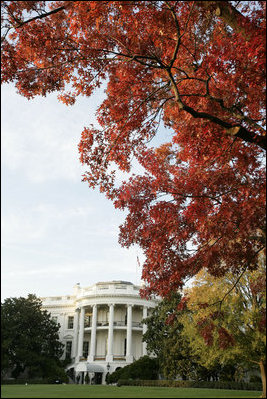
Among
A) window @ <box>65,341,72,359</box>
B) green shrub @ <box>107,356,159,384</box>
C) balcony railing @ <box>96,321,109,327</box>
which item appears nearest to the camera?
green shrub @ <box>107,356,159,384</box>

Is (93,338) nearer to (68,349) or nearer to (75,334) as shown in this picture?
(75,334)

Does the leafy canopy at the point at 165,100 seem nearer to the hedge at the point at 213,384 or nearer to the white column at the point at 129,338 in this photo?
the hedge at the point at 213,384

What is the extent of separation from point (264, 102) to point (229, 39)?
1970 millimetres

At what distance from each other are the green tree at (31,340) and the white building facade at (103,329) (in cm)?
408

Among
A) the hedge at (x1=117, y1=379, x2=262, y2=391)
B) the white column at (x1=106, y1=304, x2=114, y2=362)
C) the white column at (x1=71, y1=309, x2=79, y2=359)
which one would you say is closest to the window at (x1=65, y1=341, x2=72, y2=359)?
the white column at (x1=71, y1=309, x2=79, y2=359)

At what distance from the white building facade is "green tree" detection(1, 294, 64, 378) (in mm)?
4075

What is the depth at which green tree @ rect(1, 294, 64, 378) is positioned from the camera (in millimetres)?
36281

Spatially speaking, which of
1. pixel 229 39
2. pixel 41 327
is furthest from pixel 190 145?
pixel 41 327

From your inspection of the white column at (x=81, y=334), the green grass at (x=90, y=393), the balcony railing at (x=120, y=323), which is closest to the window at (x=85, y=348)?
the white column at (x=81, y=334)

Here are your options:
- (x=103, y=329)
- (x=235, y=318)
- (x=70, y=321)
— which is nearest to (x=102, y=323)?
(x=103, y=329)

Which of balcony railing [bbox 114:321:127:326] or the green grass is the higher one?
balcony railing [bbox 114:321:127:326]

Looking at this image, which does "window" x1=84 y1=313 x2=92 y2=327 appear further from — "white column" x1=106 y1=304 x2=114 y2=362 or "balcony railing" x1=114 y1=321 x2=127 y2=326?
"white column" x1=106 y1=304 x2=114 y2=362

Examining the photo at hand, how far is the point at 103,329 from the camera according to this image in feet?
158

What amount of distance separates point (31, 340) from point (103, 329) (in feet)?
38.2
